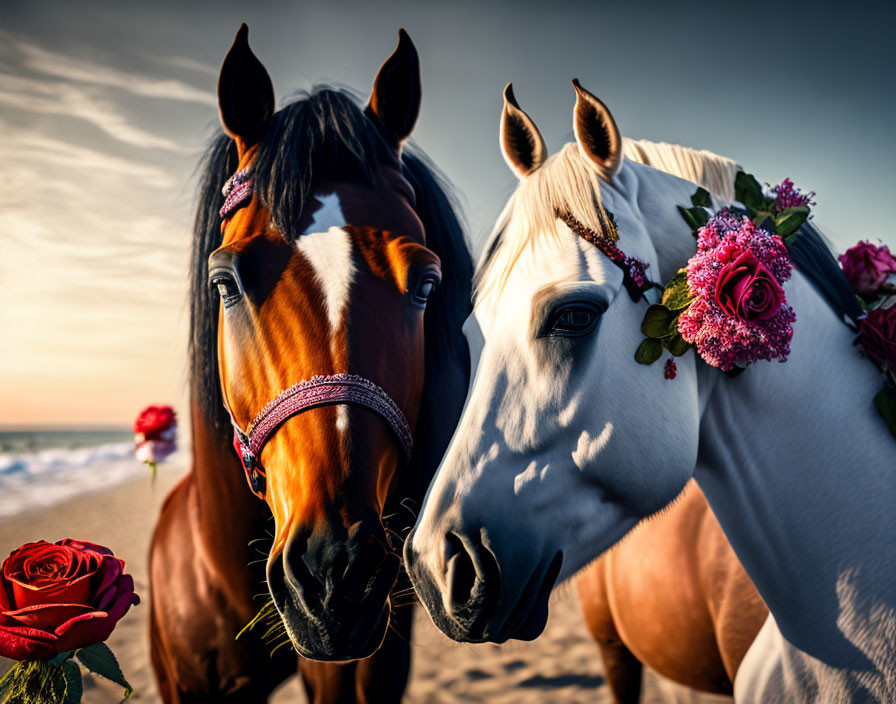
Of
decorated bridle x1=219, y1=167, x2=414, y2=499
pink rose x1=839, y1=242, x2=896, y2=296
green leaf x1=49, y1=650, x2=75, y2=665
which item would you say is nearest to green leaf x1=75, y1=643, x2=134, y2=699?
green leaf x1=49, y1=650, x2=75, y2=665

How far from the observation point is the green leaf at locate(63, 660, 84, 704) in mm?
1316

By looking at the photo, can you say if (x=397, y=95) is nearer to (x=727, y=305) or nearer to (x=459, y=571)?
(x=727, y=305)

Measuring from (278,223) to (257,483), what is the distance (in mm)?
833

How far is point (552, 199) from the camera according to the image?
61.4 inches

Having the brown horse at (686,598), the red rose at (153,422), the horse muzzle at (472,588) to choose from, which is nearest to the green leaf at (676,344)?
the horse muzzle at (472,588)

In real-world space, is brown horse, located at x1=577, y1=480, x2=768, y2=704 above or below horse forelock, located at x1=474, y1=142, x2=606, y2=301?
below

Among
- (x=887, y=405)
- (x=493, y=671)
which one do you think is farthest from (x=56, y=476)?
(x=887, y=405)

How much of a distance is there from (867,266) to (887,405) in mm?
587

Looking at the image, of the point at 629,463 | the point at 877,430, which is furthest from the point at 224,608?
the point at 877,430

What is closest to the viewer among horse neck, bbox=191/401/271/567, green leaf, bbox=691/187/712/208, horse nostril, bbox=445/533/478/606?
horse nostril, bbox=445/533/478/606

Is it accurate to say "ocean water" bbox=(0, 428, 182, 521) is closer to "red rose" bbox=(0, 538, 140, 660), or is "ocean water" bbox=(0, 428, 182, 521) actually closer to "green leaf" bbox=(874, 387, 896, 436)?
"red rose" bbox=(0, 538, 140, 660)

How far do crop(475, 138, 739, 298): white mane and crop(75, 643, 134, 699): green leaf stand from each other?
4.28ft

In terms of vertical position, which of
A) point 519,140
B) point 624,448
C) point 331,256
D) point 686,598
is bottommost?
point 686,598

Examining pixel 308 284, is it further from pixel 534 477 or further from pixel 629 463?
pixel 629 463
